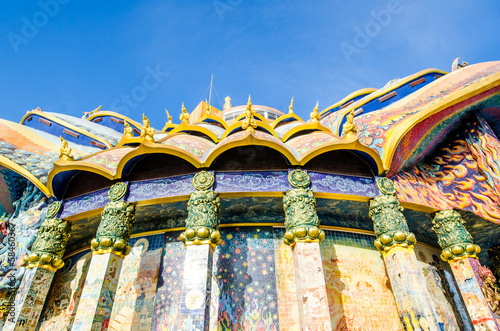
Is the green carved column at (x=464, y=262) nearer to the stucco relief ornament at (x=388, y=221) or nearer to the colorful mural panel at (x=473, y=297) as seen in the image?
the colorful mural panel at (x=473, y=297)

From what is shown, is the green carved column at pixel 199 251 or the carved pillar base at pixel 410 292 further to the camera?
the carved pillar base at pixel 410 292

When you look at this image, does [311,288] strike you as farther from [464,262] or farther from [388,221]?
[464,262]

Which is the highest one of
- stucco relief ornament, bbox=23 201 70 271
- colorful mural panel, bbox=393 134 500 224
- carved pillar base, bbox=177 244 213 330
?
colorful mural panel, bbox=393 134 500 224

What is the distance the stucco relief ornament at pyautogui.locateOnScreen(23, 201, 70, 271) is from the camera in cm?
673

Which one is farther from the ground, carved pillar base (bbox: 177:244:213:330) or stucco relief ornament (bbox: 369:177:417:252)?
stucco relief ornament (bbox: 369:177:417:252)

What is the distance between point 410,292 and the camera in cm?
559

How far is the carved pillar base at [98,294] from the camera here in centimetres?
538

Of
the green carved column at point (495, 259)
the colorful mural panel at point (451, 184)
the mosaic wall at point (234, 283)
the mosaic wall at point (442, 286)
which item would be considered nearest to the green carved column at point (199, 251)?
the mosaic wall at point (234, 283)

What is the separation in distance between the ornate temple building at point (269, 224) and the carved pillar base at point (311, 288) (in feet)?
0.12

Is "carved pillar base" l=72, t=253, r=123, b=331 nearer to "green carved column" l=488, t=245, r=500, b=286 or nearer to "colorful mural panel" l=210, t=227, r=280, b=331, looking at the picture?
"colorful mural panel" l=210, t=227, r=280, b=331

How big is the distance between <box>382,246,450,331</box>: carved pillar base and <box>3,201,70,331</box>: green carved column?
691 centimetres

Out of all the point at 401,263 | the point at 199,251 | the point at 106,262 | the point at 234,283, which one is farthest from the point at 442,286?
the point at 106,262

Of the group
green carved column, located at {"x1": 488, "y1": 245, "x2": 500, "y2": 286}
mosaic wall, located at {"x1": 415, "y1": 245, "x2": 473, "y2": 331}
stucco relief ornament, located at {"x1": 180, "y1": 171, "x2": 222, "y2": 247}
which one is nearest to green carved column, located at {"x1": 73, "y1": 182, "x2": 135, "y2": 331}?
stucco relief ornament, located at {"x1": 180, "y1": 171, "x2": 222, "y2": 247}

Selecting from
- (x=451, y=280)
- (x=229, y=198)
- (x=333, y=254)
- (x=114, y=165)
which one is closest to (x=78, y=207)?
(x=114, y=165)
